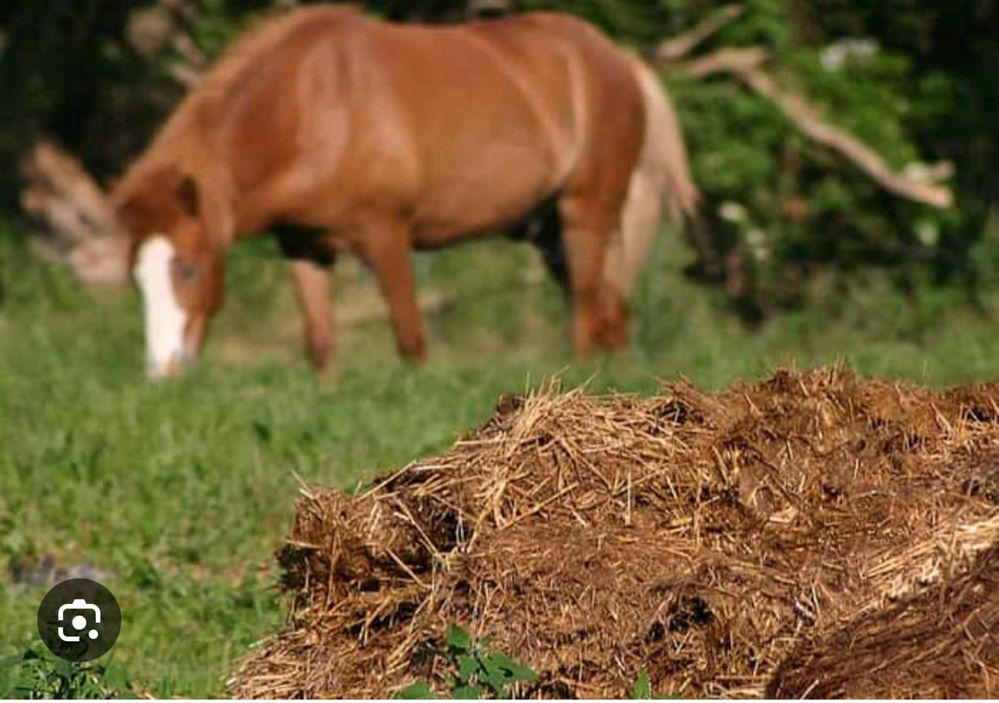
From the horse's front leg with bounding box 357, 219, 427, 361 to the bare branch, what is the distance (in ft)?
13.7

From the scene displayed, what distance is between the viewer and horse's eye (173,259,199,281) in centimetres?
1212

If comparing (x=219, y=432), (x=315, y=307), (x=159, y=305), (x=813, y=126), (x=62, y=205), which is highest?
(x=219, y=432)

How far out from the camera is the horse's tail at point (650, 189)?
14117mm

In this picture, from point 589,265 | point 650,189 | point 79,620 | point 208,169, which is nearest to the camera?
point 79,620

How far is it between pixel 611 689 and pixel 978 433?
1.17 metres

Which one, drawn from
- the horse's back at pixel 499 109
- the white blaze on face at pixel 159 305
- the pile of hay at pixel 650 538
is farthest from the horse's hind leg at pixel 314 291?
the pile of hay at pixel 650 538

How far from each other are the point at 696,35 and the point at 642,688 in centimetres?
1193

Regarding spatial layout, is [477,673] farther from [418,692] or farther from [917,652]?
[917,652]

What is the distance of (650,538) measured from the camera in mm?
5191

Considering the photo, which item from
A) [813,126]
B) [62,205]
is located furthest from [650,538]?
[62,205]

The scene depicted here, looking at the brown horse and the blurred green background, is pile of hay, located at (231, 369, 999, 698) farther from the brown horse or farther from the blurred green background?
the brown horse

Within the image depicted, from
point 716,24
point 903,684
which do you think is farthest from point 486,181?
point 903,684

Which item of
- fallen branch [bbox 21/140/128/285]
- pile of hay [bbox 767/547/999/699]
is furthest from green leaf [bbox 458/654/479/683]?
fallen branch [bbox 21/140/128/285]

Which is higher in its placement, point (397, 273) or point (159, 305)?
point (159, 305)
